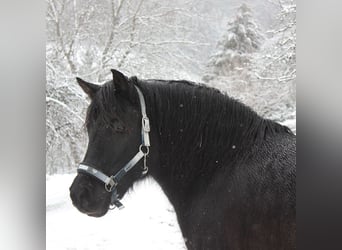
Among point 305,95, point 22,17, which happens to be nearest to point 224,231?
point 305,95

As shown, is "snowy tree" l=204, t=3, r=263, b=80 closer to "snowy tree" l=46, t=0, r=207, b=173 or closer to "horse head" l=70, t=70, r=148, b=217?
"snowy tree" l=46, t=0, r=207, b=173

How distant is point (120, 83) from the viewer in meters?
1.64

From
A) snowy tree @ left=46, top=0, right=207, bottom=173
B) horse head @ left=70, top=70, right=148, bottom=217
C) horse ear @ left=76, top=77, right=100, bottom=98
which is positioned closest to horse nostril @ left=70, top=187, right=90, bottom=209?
horse head @ left=70, top=70, right=148, bottom=217

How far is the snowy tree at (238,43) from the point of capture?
7930 mm

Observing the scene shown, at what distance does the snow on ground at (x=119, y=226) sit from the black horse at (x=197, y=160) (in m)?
3.17

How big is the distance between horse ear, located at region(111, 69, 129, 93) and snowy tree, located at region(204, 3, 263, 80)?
20.9 feet

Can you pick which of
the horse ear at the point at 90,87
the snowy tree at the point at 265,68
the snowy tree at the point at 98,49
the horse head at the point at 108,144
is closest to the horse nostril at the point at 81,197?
the horse head at the point at 108,144

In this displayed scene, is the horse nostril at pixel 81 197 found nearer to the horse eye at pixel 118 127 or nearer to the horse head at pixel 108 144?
the horse head at pixel 108 144

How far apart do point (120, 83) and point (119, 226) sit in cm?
411

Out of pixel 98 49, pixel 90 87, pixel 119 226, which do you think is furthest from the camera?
pixel 98 49

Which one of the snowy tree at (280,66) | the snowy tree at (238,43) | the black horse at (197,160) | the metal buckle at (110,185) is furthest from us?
the snowy tree at (238,43)

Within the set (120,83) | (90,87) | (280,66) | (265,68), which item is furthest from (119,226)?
(280,66)

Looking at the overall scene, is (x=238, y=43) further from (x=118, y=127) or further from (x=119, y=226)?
(x=118, y=127)

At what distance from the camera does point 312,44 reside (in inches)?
39.3
